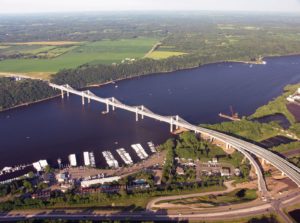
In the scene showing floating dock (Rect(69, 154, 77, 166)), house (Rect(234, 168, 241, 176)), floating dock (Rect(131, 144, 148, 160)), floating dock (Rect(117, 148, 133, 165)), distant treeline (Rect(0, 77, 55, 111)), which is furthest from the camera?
distant treeline (Rect(0, 77, 55, 111))

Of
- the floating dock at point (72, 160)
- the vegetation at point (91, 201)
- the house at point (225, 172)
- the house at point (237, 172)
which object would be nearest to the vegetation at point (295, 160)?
the house at point (237, 172)

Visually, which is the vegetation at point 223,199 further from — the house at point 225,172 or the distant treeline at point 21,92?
the distant treeline at point 21,92

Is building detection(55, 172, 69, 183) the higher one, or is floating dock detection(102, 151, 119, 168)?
floating dock detection(102, 151, 119, 168)

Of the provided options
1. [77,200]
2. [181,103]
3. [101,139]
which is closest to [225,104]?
[181,103]

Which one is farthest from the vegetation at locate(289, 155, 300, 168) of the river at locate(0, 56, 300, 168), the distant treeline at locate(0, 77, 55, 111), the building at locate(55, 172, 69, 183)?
the distant treeline at locate(0, 77, 55, 111)

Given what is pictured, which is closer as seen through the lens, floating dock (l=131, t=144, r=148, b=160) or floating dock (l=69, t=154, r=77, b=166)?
floating dock (l=69, t=154, r=77, b=166)

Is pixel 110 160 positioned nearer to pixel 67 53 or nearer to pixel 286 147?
pixel 286 147

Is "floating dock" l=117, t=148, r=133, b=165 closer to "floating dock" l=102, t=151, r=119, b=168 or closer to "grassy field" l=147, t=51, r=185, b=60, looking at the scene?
"floating dock" l=102, t=151, r=119, b=168

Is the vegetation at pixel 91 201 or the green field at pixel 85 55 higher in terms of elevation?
the green field at pixel 85 55
